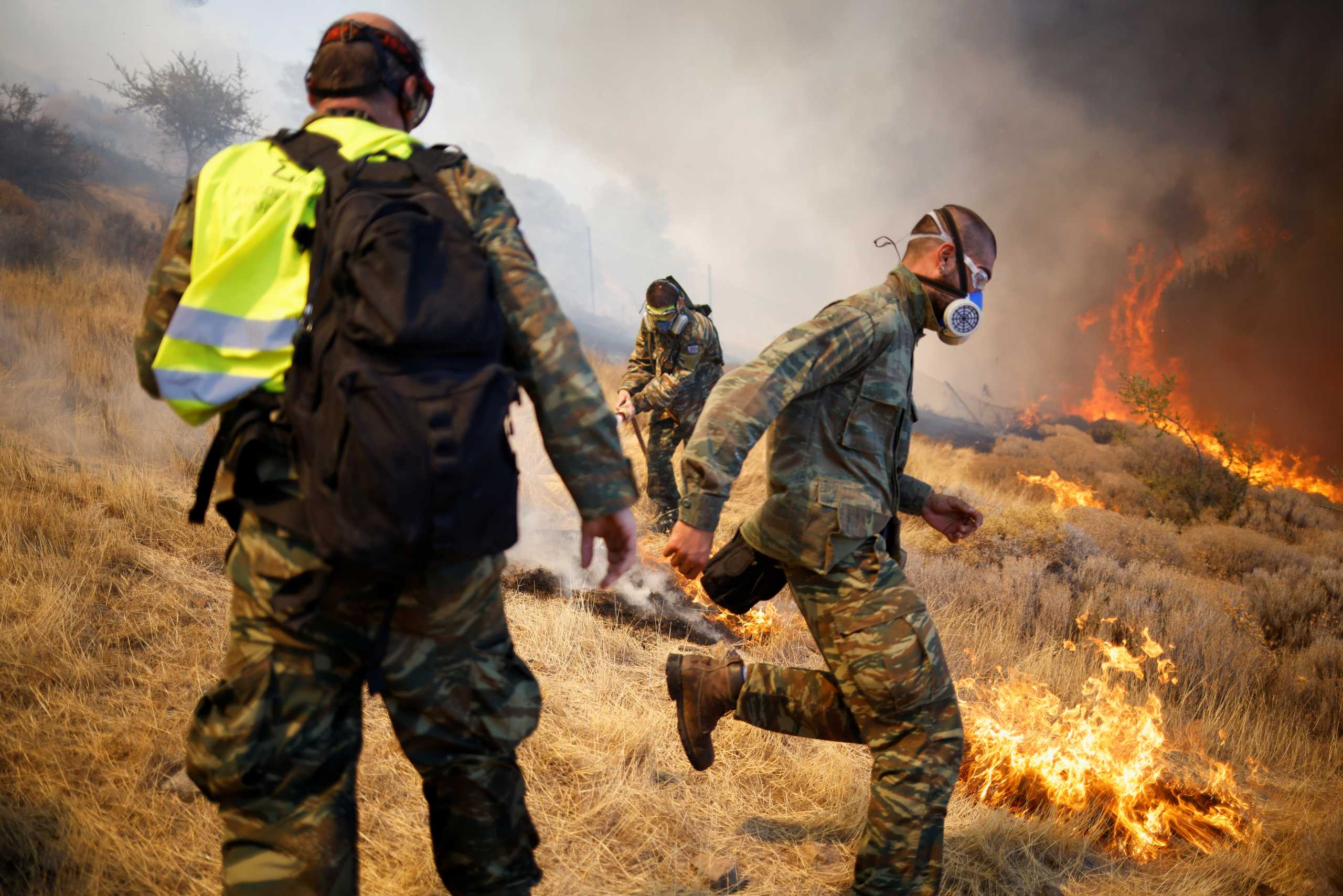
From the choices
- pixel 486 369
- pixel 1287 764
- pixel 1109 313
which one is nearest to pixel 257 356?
pixel 486 369

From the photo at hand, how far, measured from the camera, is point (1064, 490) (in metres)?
10.7

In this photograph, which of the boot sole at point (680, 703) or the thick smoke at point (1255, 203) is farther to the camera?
the thick smoke at point (1255, 203)

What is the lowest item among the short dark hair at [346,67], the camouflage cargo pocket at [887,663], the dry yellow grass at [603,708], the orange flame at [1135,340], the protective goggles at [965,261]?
the dry yellow grass at [603,708]

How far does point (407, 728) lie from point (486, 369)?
29.8 inches

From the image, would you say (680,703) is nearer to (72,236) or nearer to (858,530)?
(858,530)

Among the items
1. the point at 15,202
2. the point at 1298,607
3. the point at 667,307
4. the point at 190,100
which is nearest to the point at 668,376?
the point at 667,307

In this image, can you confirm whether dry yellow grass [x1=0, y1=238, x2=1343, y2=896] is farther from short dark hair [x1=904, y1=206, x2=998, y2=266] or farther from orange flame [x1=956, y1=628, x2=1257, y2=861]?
short dark hair [x1=904, y1=206, x2=998, y2=266]

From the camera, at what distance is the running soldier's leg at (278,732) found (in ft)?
4.30

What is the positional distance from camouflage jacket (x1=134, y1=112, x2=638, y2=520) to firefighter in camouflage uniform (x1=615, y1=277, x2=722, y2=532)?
4562 millimetres

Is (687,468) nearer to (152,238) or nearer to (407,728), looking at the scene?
(407,728)

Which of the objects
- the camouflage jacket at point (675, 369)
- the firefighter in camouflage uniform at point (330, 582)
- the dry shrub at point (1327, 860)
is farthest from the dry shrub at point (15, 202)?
the dry shrub at point (1327, 860)

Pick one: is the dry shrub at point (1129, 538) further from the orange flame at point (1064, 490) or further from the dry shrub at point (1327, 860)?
the dry shrub at point (1327, 860)

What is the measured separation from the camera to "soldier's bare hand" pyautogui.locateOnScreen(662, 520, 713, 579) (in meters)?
1.90

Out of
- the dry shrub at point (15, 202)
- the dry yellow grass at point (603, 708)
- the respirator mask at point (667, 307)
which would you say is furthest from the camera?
the dry shrub at point (15, 202)
